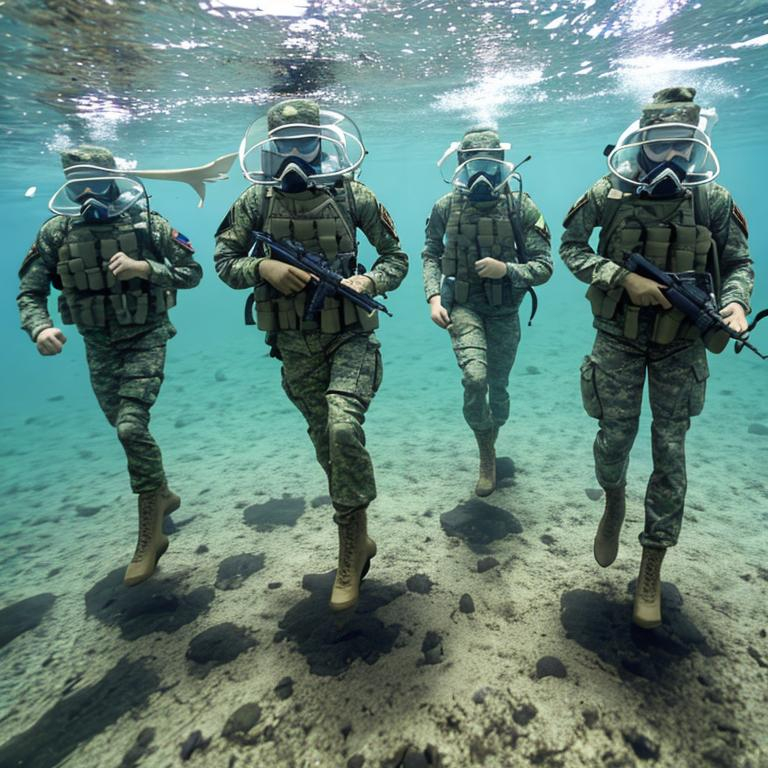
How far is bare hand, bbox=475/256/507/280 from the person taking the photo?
4367 mm

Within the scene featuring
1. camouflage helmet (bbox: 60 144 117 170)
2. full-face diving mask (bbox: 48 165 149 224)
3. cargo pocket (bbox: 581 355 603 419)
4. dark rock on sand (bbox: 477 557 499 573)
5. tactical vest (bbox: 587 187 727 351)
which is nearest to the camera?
tactical vest (bbox: 587 187 727 351)

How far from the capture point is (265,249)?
134 inches

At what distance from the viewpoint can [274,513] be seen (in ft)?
17.0

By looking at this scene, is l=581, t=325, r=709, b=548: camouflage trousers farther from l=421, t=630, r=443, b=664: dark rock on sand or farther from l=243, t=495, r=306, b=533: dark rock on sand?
l=243, t=495, r=306, b=533: dark rock on sand

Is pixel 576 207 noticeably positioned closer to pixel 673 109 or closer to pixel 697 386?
pixel 673 109

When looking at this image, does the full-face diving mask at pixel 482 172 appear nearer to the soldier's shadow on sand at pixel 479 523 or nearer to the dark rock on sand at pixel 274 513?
the soldier's shadow on sand at pixel 479 523

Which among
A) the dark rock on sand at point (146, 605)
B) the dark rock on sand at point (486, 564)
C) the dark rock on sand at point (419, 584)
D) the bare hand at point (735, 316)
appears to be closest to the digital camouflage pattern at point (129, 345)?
the dark rock on sand at point (146, 605)

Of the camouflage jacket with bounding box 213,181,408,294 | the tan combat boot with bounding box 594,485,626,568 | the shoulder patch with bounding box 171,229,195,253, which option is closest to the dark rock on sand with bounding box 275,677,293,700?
the tan combat boot with bounding box 594,485,626,568

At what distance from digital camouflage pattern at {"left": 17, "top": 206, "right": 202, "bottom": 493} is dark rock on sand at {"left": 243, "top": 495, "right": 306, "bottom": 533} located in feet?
4.27

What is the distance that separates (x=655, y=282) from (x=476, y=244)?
2195mm

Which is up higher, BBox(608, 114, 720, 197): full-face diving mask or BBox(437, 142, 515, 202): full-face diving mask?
BBox(437, 142, 515, 202): full-face diving mask

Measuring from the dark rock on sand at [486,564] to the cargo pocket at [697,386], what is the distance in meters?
1.75

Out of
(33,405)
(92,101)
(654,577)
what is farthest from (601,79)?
(33,405)

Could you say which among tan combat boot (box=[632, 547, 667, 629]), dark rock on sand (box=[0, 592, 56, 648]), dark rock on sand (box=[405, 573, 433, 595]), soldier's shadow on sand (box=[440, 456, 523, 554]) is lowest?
dark rock on sand (box=[0, 592, 56, 648])
